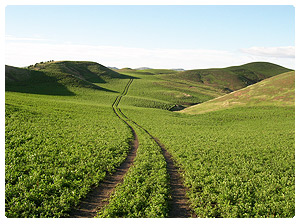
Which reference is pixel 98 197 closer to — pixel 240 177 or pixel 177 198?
pixel 177 198

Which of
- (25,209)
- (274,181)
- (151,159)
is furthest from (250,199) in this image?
(25,209)

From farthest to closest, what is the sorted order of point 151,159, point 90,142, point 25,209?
point 90,142
point 151,159
point 25,209

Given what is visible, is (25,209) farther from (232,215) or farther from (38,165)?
(232,215)

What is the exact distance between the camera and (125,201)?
40.1 ft

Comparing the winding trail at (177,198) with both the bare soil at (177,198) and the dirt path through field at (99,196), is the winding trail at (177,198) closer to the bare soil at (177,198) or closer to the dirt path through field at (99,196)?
the bare soil at (177,198)

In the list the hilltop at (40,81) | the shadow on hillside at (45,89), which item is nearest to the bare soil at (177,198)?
the shadow on hillside at (45,89)

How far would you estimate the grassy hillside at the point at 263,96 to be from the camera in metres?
67.8

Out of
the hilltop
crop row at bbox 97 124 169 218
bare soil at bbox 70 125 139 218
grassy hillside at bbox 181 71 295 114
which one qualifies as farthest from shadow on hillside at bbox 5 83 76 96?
crop row at bbox 97 124 169 218

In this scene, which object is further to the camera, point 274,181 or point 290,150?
point 290,150

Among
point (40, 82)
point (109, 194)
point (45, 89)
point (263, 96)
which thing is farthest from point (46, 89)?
point (263, 96)

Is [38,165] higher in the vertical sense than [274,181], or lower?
higher

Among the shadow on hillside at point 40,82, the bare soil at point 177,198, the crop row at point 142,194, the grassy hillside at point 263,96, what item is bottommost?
the bare soil at point 177,198

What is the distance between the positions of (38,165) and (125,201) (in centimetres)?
864

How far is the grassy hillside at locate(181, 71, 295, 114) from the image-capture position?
6779cm
